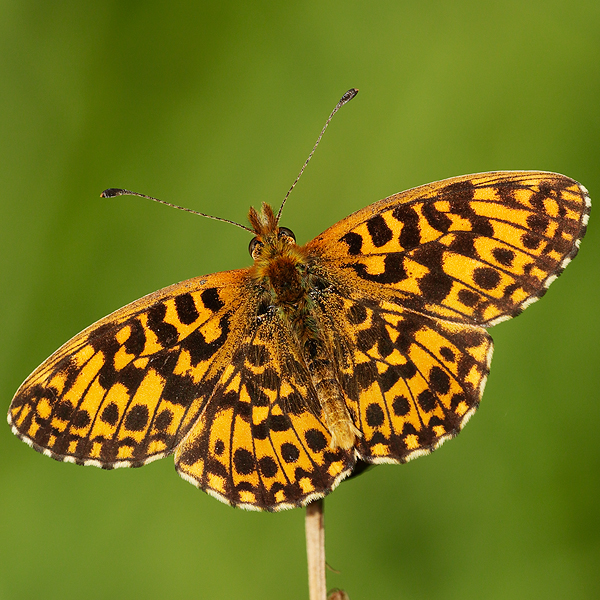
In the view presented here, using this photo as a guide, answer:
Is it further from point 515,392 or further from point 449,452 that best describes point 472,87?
point 449,452

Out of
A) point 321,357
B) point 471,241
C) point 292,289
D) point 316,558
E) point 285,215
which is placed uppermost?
point 285,215

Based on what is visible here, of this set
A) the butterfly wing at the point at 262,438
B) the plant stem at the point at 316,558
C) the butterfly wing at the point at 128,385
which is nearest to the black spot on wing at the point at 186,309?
the butterfly wing at the point at 128,385

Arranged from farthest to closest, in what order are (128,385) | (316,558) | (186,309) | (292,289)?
(292,289), (186,309), (128,385), (316,558)

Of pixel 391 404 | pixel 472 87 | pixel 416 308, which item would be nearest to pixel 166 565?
pixel 391 404

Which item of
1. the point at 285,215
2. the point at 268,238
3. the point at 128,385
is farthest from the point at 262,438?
the point at 285,215

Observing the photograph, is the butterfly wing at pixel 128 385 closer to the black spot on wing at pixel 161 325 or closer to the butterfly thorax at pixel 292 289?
the black spot on wing at pixel 161 325

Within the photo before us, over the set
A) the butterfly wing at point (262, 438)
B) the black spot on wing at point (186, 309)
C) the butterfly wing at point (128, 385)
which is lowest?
the butterfly wing at point (262, 438)

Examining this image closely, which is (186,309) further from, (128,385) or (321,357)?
(321,357)
